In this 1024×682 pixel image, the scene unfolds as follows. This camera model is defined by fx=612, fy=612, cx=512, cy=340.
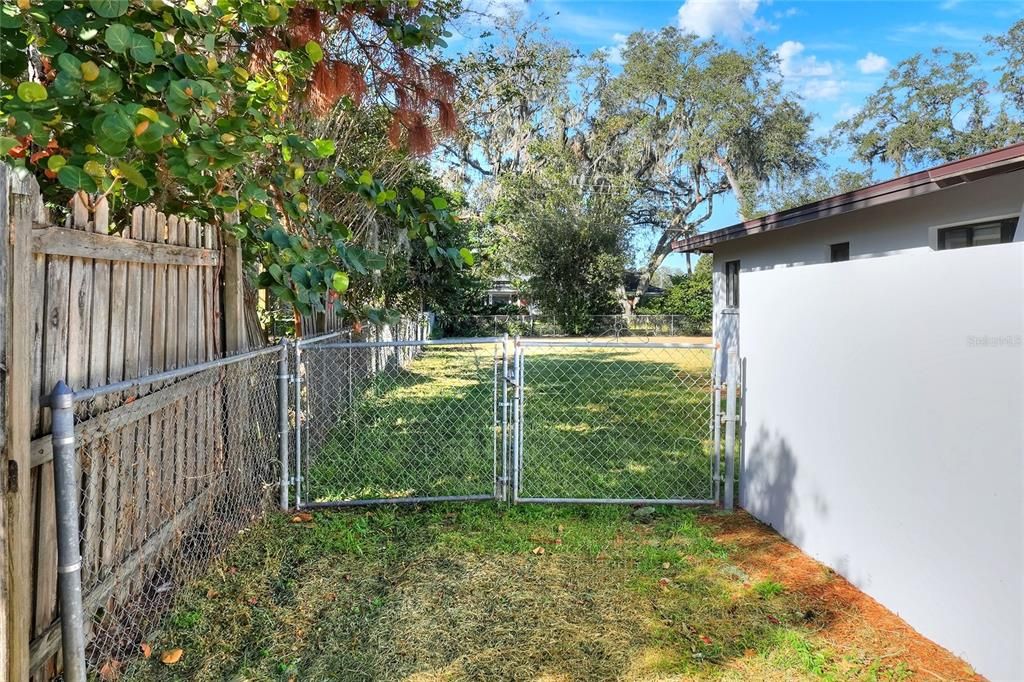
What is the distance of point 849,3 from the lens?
21781 mm

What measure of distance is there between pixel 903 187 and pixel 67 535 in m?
8.00

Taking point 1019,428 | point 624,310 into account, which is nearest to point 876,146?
point 624,310

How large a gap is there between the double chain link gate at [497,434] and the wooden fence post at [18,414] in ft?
7.61

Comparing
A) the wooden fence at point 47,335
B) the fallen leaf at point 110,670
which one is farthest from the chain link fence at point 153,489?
the wooden fence at point 47,335

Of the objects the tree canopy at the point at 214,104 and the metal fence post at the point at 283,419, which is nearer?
the tree canopy at the point at 214,104

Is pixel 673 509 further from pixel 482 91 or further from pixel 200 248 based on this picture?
pixel 482 91

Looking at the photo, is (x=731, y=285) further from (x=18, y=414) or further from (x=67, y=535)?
(x=18, y=414)

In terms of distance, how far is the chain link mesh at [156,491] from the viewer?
2533mm

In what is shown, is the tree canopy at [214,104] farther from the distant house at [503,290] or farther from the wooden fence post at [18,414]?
the distant house at [503,290]

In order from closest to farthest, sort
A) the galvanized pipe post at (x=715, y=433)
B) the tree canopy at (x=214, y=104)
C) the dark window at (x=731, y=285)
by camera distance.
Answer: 1. the tree canopy at (x=214, y=104)
2. the galvanized pipe post at (x=715, y=433)
3. the dark window at (x=731, y=285)

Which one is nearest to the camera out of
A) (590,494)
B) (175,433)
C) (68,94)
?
(68,94)

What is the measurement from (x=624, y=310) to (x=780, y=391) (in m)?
24.3

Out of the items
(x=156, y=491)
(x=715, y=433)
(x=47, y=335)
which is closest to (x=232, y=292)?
(x=156, y=491)

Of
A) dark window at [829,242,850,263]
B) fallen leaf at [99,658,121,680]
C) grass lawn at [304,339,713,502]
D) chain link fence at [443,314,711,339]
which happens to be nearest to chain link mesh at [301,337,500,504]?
grass lawn at [304,339,713,502]
